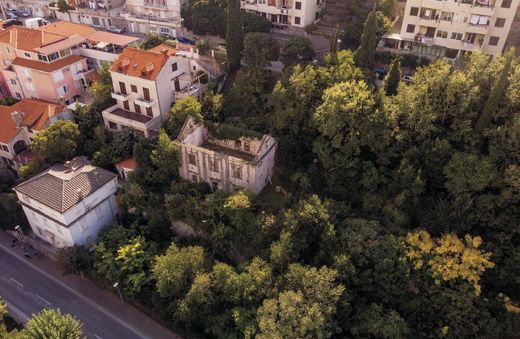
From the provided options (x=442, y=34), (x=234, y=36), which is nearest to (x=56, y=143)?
(x=234, y=36)

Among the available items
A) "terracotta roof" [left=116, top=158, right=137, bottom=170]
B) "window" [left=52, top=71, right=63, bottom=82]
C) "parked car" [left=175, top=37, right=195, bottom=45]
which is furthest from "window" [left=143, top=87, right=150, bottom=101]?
"parked car" [left=175, top=37, right=195, bottom=45]

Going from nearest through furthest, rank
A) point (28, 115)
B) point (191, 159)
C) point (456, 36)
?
point (191, 159), point (456, 36), point (28, 115)

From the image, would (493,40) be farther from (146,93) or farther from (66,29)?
(66,29)

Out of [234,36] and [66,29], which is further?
[66,29]

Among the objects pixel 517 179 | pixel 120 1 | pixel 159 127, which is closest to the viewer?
pixel 517 179

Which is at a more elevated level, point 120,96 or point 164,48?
point 164,48

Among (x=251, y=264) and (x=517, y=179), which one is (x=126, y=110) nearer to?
(x=251, y=264)

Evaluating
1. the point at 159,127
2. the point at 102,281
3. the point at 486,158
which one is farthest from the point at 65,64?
the point at 486,158
